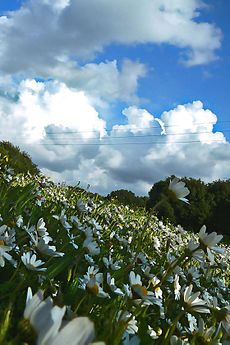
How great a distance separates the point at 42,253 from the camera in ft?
8.09

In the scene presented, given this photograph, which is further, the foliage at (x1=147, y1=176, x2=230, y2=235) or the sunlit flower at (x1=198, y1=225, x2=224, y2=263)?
the foliage at (x1=147, y1=176, x2=230, y2=235)

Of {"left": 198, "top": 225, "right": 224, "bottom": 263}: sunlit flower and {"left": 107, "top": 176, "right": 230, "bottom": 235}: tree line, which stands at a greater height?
{"left": 107, "top": 176, "right": 230, "bottom": 235}: tree line

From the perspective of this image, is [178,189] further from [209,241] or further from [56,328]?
[56,328]

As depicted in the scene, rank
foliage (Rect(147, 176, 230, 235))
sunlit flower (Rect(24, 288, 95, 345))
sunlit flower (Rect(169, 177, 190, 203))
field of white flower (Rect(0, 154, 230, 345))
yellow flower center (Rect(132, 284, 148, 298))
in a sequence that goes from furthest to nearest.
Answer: foliage (Rect(147, 176, 230, 235)), sunlit flower (Rect(169, 177, 190, 203)), yellow flower center (Rect(132, 284, 148, 298)), field of white flower (Rect(0, 154, 230, 345)), sunlit flower (Rect(24, 288, 95, 345))

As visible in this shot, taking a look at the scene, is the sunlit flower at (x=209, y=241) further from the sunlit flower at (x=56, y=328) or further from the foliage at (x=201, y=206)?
the foliage at (x=201, y=206)

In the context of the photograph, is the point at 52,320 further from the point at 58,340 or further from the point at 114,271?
the point at 114,271

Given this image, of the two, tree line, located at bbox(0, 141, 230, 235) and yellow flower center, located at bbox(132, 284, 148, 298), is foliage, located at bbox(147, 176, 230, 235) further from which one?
yellow flower center, located at bbox(132, 284, 148, 298)

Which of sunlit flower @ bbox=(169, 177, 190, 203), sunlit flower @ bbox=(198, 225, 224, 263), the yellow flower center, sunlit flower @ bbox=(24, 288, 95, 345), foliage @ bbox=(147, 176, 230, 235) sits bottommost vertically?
sunlit flower @ bbox=(24, 288, 95, 345)

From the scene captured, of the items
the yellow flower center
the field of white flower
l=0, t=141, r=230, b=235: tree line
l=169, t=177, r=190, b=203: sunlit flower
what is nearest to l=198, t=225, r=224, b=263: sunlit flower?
the field of white flower

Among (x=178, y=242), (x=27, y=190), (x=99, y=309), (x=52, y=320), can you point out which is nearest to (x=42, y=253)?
(x=99, y=309)

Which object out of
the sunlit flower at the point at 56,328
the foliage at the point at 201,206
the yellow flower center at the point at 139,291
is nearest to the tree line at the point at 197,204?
the foliage at the point at 201,206

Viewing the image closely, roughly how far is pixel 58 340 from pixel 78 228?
122 inches

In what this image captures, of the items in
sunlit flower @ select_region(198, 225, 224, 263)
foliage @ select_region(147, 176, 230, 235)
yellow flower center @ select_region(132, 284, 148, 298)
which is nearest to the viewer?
yellow flower center @ select_region(132, 284, 148, 298)

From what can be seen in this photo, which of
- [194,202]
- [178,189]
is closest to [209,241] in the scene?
[178,189]
